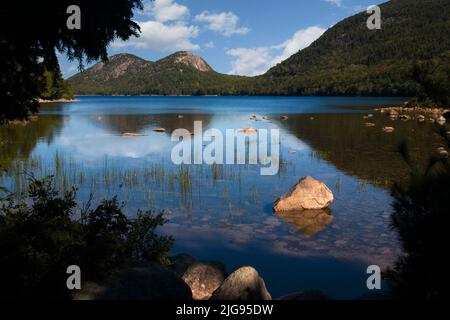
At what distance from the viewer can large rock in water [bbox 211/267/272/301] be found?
988 cm

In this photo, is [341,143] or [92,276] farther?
[341,143]

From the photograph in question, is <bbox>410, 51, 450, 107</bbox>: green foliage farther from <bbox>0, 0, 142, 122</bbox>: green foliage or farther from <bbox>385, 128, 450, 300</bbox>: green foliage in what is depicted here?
<bbox>0, 0, 142, 122</bbox>: green foliage

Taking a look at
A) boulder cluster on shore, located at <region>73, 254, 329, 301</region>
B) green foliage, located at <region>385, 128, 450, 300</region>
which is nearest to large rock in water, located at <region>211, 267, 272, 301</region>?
boulder cluster on shore, located at <region>73, 254, 329, 301</region>

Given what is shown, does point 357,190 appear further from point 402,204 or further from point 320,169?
point 402,204

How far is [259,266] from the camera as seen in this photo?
13836 millimetres

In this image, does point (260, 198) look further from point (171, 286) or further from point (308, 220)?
point (171, 286)

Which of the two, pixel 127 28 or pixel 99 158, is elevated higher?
pixel 127 28

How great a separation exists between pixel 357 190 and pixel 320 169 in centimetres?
669

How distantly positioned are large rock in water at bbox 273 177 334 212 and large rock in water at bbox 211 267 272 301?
9296 millimetres

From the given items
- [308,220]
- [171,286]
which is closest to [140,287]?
[171,286]
